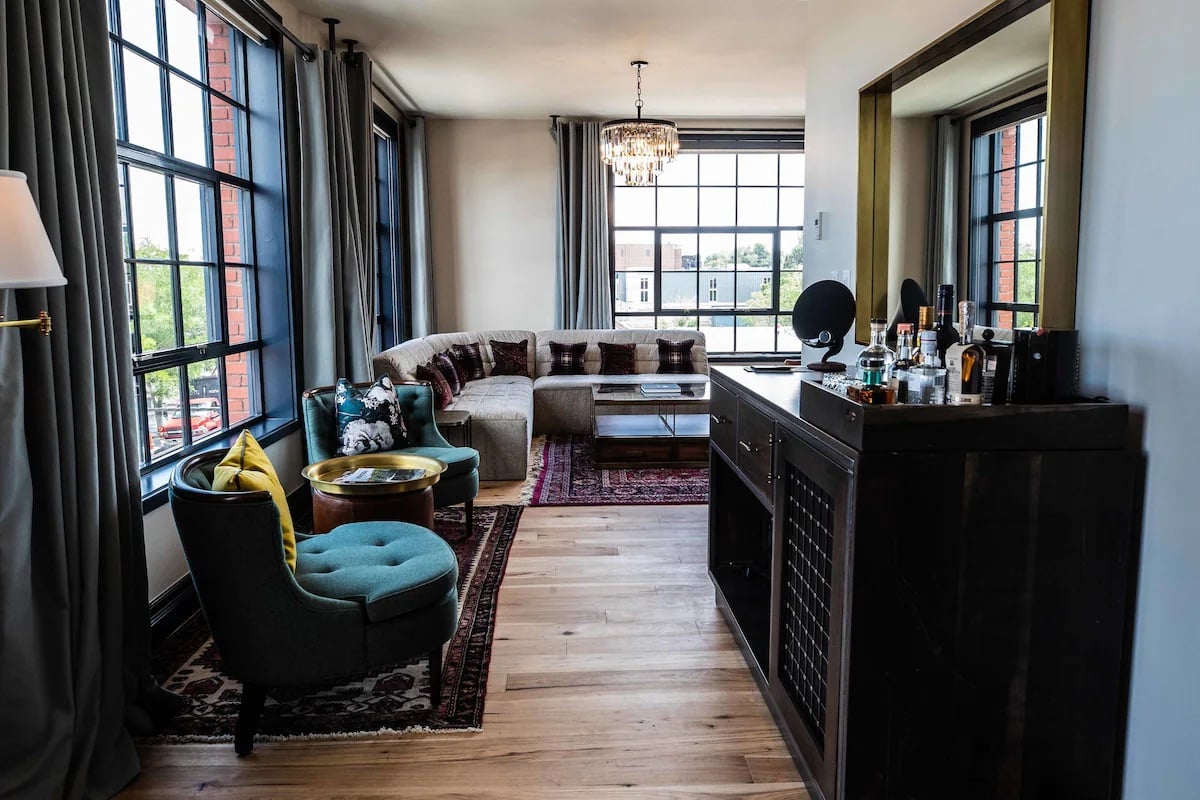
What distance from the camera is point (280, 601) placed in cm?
210

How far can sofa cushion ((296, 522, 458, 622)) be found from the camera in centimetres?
222

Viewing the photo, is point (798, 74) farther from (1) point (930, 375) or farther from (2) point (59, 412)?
(2) point (59, 412)

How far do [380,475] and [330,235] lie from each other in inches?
68.9

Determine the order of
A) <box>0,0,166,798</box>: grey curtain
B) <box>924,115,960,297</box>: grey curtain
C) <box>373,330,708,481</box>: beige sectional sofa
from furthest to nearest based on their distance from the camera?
<box>373,330,708,481</box>: beige sectional sofa → <box>924,115,960,297</box>: grey curtain → <box>0,0,166,798</box>: grey curtain

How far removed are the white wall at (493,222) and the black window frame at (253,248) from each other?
3387mm

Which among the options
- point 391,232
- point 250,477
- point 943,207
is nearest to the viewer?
point 250,477

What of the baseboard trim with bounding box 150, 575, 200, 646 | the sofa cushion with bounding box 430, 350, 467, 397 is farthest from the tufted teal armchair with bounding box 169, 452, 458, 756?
the sofa cushion with bounding box 430, 350, 467, 397

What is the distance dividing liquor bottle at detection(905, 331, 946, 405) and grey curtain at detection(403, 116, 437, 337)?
5929mm

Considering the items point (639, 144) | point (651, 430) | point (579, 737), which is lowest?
point (579, 737)

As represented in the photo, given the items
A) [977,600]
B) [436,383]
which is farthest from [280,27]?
[977,600]

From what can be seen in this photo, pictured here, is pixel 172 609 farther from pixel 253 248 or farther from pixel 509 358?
pixel 509 358

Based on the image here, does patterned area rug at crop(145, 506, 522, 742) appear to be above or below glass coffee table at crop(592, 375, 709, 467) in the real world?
below

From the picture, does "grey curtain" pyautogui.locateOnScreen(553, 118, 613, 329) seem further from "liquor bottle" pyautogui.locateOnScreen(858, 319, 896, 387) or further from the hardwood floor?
"liquor bottle" pyautogui.locateOnScreen(858, 319, 896, 387)

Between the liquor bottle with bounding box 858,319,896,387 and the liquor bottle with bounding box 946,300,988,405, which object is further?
the liquor bottle with bounding box 858,319,896,387
